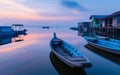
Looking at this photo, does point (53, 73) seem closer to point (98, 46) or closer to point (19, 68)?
point (19, 68)

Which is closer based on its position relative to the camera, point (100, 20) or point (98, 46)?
point (98, 46)

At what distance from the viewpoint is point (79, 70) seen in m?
9.32

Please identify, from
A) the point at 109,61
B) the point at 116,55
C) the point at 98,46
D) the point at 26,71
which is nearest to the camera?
the point at 26,71

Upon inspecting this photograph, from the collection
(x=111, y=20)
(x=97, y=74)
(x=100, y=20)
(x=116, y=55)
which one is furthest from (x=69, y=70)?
(x=100, y=20)

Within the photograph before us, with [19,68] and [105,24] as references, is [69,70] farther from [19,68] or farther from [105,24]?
[105,24]

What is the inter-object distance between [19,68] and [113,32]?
22.6 meters

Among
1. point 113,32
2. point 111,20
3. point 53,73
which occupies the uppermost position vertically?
A: point 111,20

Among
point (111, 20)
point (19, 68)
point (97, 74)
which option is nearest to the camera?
point (97, 74)

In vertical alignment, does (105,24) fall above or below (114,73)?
above

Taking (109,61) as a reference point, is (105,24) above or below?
above

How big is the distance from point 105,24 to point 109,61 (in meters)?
24.0

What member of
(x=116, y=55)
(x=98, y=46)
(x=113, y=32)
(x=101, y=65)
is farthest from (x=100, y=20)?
(x=101, y=65)

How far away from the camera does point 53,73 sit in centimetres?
966

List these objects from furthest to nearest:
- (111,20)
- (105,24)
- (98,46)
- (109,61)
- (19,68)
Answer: (105,24) → (111,20) → (98,46) → (109,61) → (19,68)
